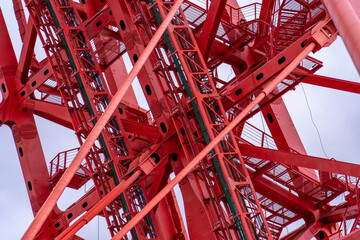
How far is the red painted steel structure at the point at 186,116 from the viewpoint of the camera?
2083 cm

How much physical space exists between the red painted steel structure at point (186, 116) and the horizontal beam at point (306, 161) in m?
0.03

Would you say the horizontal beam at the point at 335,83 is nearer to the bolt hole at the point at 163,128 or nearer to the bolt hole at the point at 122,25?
the bolt hole at the point at 163,128

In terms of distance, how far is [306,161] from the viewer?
21062 millimetres

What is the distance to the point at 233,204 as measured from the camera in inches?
795

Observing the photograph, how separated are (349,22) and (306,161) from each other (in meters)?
12.4

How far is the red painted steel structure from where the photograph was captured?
68.3ft

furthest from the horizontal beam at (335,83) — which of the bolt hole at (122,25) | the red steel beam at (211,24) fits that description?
the bolt hole at (122,25)

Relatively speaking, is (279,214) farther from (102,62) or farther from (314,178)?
(102,62)

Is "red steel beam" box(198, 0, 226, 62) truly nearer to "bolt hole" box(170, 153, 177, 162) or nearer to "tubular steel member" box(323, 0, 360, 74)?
"bolt hole" box(170, 153, 177, 162)

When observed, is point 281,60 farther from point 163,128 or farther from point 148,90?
point 163,128

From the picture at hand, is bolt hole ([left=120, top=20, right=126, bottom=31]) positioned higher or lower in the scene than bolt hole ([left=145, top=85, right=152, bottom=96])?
higher

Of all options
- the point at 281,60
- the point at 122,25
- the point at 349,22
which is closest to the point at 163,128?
the point at 122,25

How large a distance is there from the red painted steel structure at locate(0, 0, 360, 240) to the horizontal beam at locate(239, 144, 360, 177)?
3 cm

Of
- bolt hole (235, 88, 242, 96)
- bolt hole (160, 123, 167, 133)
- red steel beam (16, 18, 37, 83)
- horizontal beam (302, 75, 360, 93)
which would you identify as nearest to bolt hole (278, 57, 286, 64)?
bolt hole (235, 88, 242, 96)
